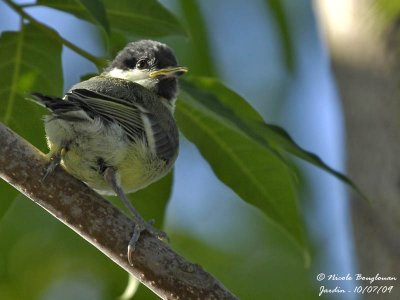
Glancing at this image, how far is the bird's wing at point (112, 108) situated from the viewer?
2783mm

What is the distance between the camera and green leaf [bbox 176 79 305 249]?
3.12 m

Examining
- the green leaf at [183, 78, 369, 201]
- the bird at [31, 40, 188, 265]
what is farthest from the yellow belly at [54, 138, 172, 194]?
the green leaf at [183, 78, 369, 201]

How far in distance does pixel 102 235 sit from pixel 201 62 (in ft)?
9.13

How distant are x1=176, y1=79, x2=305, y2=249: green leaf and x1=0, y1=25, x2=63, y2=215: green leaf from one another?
20.0 inches

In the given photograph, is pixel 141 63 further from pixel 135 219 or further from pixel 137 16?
pixel 135 219

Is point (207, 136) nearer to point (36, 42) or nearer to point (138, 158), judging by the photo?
point (138, 158)

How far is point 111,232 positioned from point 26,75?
865mm

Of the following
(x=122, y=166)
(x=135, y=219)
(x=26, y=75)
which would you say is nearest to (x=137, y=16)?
(x=26, y=75)

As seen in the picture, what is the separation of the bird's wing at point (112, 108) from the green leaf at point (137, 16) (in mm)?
309

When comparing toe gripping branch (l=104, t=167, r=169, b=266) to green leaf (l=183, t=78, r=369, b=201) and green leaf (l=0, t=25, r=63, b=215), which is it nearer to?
green leaf (l=0, t=25, r=63, b=215)

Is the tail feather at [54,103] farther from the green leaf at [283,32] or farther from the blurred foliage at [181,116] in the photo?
the green leaf at [283,32]

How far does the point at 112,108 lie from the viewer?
9.64 feet

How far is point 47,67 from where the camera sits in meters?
3.04

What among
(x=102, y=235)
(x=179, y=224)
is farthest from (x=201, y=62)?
(x=102, y=235)
